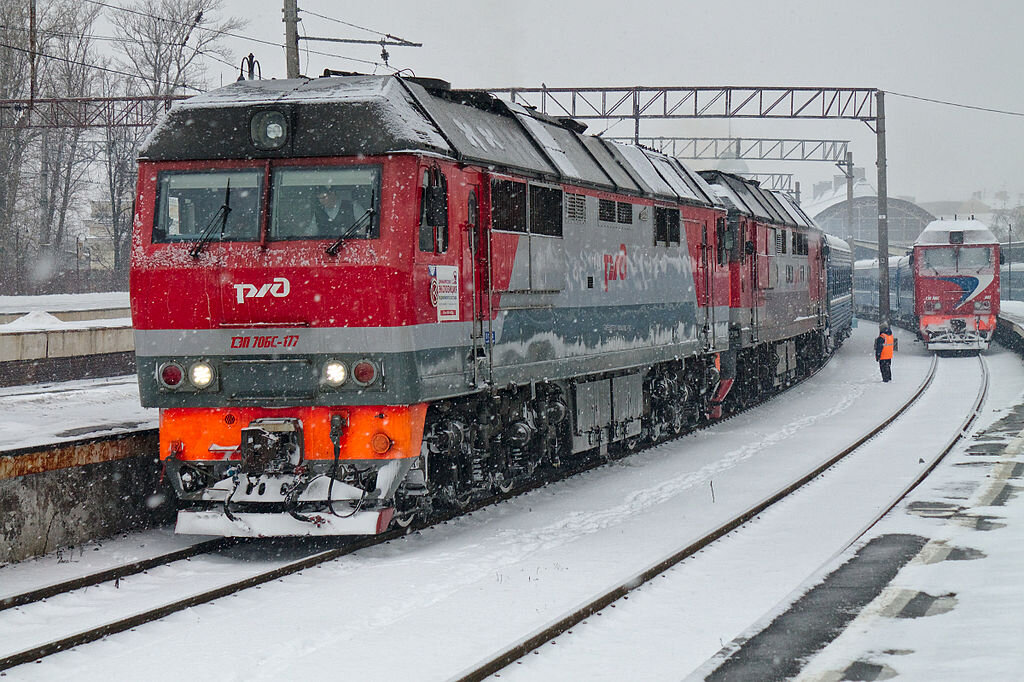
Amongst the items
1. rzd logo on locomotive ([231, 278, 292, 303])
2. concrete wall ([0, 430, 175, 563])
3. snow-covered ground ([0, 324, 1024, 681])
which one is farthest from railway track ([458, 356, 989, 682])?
concrete wall ([0, 430, 175, 563])

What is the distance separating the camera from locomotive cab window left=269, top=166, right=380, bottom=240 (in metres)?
10.3

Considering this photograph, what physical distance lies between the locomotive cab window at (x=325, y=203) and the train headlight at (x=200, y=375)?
1.21 metres

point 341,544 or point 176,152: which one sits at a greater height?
point 176,152

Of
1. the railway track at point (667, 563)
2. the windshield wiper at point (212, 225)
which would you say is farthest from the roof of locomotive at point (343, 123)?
the railway track at point (667, 563)

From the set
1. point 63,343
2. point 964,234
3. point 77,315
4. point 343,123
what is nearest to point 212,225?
point 343,123

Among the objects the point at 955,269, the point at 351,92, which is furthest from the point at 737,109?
the point at 351,92

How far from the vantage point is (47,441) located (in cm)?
1085

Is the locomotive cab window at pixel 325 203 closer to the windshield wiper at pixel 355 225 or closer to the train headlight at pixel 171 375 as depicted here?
the windshield wiper at pixel 355 225

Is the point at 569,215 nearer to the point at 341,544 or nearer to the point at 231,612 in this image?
the point at 341,544

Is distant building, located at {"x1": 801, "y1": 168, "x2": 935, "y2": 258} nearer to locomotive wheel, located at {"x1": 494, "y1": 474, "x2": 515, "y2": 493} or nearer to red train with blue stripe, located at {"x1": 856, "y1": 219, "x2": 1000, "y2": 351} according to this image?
red train with blue stripe, located at {"x1": 856, "y1": 219, "x2": 1000, "y2": 351}

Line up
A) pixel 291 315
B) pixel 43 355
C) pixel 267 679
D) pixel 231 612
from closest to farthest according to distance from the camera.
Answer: pixel 267 679 < pixel 231 612 < pixel 291 315 < pixel 43 355

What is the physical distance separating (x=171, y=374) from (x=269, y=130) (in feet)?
7.17

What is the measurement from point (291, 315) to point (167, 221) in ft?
4.68

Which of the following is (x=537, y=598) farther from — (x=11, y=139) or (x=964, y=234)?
(x=11, y=139)
